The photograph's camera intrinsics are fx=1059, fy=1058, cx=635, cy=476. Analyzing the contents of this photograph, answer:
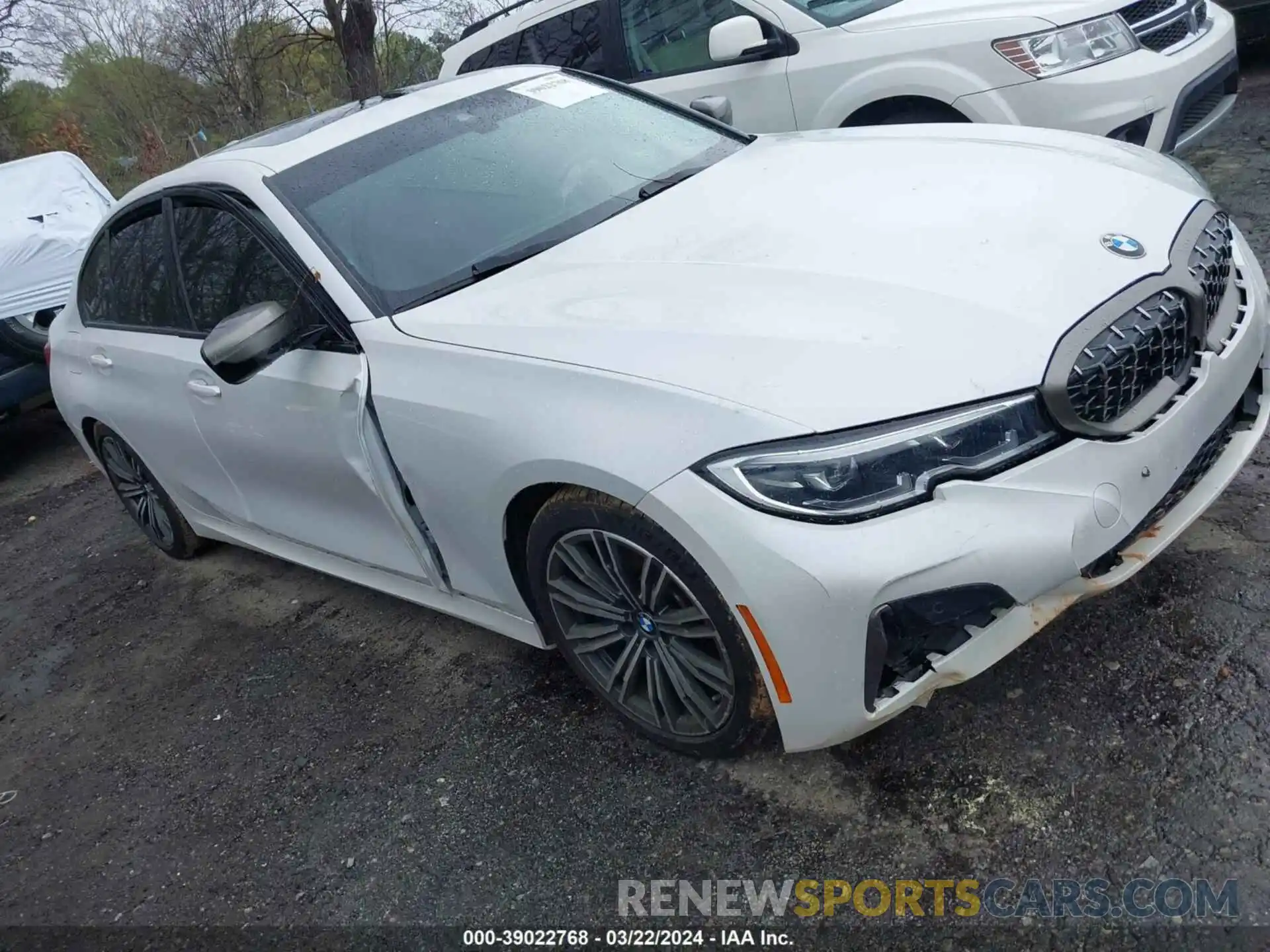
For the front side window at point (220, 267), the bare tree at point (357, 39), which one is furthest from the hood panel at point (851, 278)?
the bare tree at point (357, 39)

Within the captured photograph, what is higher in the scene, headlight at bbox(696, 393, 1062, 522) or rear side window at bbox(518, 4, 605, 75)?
rear side window at bbox(518, 4, 605, 75)

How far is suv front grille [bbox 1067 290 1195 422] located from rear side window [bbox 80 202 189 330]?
285 cm

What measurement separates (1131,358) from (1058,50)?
10.4 ft

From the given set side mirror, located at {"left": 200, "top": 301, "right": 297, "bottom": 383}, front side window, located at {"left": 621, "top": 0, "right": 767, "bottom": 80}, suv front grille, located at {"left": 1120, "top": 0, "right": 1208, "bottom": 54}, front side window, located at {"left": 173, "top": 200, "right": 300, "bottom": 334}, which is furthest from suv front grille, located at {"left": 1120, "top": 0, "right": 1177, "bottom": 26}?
side mirror, located at {"left": 200, "top": 301, "right": 297, "bottom": 383}

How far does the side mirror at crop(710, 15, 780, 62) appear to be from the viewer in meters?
5.11

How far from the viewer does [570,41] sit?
6.19m

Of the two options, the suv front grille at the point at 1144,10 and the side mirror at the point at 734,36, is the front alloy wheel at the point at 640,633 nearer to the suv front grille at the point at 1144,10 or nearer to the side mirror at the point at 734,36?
the side mirror at the point at 734,36

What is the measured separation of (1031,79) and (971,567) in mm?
3531

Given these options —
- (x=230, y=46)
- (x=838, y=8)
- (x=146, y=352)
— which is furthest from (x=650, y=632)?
(x=230, y=46)

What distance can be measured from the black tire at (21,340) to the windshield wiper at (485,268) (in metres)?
4.71
